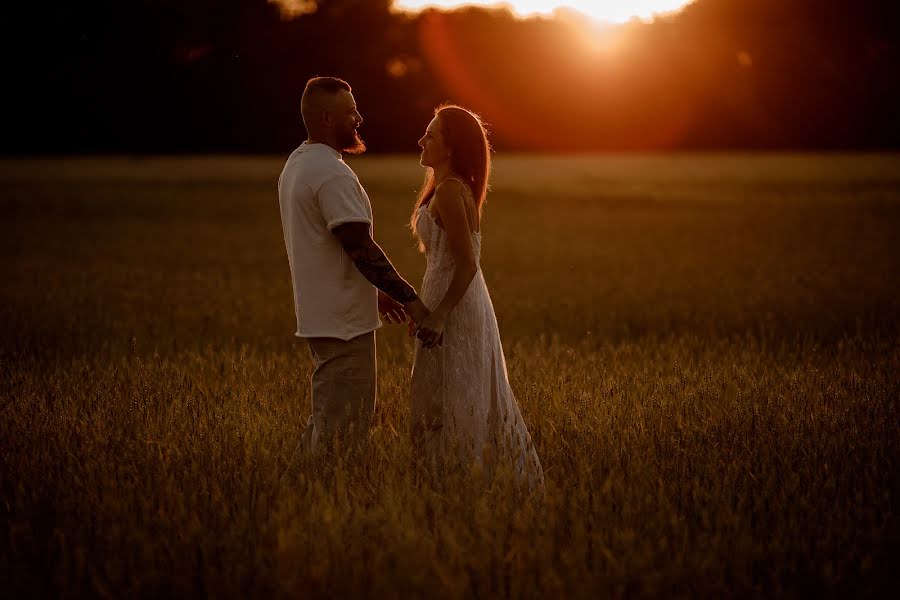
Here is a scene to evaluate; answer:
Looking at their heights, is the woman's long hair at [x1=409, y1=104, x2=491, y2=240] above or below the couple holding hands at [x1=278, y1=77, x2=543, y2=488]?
above

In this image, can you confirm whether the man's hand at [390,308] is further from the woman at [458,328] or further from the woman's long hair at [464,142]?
the woman's long hair at [464,142]

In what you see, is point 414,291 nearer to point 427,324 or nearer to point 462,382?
point 427,324

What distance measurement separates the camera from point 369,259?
404 centimetres

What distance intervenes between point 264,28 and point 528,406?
57657mm

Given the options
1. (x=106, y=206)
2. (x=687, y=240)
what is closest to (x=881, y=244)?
(x=687, y=240)

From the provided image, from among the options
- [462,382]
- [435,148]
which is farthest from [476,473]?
[435,148]

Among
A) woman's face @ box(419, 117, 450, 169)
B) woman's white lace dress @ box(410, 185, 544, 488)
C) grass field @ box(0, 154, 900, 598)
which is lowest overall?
grass field @ box(0, 154, 900, 598)

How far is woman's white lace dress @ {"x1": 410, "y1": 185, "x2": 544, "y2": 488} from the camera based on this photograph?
4305mm

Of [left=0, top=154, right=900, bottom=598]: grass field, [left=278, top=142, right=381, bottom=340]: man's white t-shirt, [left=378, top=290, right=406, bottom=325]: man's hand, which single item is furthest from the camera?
[left=378, top=290, right=406, bottom=325]: man's hand

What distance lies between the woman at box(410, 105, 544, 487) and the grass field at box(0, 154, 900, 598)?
23cm

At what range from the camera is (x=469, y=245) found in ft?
13.5

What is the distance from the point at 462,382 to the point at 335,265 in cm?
86

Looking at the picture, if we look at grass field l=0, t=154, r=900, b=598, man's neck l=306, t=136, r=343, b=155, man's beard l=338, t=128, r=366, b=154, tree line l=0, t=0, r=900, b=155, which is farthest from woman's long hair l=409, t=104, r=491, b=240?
tree line l=0, t=0, r=900, b=155

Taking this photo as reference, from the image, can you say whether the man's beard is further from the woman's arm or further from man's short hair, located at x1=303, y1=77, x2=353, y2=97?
the woman's arm
